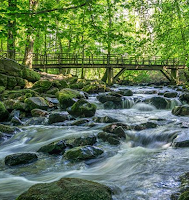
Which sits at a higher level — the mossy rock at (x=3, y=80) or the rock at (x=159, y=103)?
the mossy rock at (x=3, y=80)

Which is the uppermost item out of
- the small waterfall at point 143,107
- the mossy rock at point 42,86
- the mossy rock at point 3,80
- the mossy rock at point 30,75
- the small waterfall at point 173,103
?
the mossy rock at point 30,75

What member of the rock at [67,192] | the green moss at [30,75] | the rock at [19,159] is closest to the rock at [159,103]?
the green moss at [30,75]

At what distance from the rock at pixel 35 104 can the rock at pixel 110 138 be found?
14.9 ft

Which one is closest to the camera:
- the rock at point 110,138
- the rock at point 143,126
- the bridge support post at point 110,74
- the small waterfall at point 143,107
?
the rock at point 110,138

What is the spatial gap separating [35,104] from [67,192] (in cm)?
772

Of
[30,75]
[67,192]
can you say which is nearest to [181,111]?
[67,192]

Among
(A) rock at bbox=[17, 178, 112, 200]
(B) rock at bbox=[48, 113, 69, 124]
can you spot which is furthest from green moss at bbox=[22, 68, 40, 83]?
(A) rock at bbox=[17, 178, 112, 200]

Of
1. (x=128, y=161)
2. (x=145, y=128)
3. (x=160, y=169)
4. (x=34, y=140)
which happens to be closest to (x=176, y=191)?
(x=160, y=169)

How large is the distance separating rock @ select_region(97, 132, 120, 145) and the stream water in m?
0.17

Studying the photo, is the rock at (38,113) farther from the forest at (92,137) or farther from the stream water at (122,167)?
the stream water at (122,167)

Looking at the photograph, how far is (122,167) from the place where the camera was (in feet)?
15.5

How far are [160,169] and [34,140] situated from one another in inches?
161

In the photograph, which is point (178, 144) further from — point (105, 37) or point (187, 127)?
point (105, 37)

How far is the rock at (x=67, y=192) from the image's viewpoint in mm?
2635
